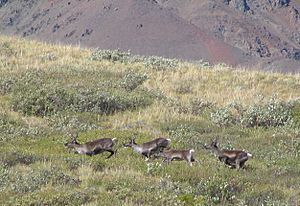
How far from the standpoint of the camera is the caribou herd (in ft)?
43.2

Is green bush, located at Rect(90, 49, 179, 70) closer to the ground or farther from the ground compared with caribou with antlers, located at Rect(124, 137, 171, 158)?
closer to the ground

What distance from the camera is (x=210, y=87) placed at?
874 inches

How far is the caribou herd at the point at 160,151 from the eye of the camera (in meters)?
13.2

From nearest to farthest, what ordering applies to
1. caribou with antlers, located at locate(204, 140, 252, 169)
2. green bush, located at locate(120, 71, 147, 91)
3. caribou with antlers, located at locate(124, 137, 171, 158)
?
caribou with antlers, located at locate(204, 140, 252, 169)
caribou with antlers, located at locate(124, 137, 171, 158)
green bush, located at locate(120, 71, 147, 91)

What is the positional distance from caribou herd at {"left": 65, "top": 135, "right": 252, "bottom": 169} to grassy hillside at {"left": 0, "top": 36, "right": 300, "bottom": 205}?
0.21 meters

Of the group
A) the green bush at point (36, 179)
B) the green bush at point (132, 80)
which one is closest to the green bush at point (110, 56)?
the green bush at point (132, 80)

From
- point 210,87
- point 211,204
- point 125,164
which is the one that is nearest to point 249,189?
point 211,204

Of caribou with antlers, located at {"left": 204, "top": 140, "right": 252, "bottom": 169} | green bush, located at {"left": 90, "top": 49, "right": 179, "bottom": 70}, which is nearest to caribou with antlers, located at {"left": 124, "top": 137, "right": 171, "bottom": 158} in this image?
caribou with antlers, located at {"left": 204, "top": 140, "right": 252, "bottom": 169}

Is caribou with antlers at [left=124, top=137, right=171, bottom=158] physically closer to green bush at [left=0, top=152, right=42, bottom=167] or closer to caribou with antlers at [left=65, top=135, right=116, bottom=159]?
caribou with antlers at [left=65, top=135, right=116, bottom=159]

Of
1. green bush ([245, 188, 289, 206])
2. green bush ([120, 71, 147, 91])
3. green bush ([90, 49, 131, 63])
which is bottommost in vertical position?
green bush ([90, 49, 131, 63])

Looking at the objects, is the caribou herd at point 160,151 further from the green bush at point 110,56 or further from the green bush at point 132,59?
the green bush at point 110,56

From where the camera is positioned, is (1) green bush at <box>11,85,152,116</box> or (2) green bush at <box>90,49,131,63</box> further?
(2) green bush at <box>90,49,131,63</box>

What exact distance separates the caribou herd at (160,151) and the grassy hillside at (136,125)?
21 centimetres

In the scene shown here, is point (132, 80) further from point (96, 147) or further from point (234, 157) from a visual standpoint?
point (234, 157)
